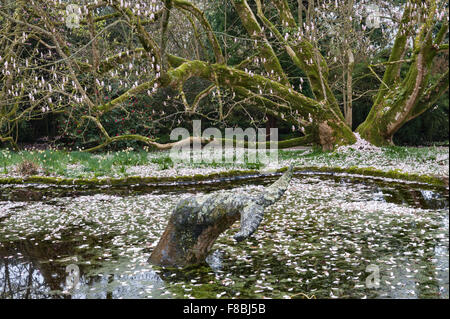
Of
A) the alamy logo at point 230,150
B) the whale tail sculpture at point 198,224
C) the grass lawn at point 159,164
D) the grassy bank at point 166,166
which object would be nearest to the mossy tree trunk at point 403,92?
the grass lawn at point 159,164

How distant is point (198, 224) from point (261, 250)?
0.94 m

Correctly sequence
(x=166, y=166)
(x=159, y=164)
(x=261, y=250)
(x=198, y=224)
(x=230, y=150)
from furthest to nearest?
(x=230, y=150)
(x=159, y=164)
(x=166, y=166)
(x=261, y=250)
(x=198, y=224)

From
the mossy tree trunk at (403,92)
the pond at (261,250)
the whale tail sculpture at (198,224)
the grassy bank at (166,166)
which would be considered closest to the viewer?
the pond at (261,250)

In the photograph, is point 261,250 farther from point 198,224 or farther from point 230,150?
Result: point 230,150

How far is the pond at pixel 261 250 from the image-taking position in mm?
3311

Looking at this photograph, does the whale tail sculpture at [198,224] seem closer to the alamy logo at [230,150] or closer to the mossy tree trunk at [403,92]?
the alamy logo at [230,150]

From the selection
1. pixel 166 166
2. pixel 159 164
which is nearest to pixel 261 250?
pixel 166 166

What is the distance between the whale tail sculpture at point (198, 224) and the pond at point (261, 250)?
15cm

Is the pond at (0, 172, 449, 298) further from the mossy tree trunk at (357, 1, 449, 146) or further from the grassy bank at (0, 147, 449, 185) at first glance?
the mossy tree trunk at (357, 1, 449, 146)

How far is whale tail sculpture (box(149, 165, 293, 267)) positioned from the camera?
143 inches

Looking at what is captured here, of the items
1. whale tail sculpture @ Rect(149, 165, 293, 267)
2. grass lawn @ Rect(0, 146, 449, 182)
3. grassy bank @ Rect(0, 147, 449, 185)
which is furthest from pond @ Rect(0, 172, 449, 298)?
grass lawn @ Rect(0, 146, 449, 182)

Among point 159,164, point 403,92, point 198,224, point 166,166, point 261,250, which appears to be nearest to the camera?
point 198,224

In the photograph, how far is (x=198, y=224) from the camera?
3877mm

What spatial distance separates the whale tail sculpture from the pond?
0.15 metres
